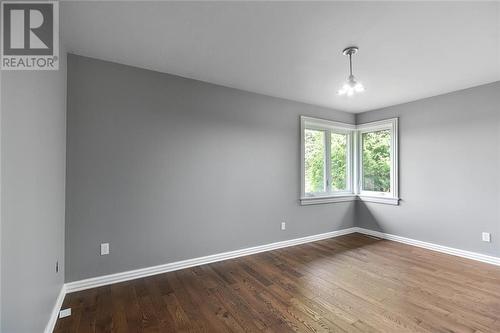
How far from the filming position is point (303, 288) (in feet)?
7.93

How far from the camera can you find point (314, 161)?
426cm

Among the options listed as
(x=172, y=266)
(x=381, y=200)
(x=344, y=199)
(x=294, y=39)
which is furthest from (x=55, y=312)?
(x=381, y=200)

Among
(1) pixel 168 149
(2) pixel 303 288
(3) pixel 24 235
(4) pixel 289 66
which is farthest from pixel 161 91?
(2) pixel 303 288

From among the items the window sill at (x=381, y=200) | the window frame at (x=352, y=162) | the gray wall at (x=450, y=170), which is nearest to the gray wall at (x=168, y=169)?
the window frame at (x=352, y=162)

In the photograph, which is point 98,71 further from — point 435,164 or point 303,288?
point 435,164

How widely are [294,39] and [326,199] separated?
2.93 m

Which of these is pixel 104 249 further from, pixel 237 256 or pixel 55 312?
pixel 237 256

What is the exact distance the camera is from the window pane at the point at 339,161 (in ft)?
14.9

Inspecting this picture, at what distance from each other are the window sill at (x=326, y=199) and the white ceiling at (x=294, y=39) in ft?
6.27

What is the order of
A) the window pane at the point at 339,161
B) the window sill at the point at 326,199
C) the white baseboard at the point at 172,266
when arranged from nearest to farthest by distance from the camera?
the white baseboard at the point at 172,266, the window sill at the point at 326,199, the window pane at the point at 339,161

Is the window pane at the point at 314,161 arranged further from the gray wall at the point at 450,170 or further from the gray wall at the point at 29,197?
the gray wall at the point at 29,197

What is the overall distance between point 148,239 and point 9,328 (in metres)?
1.60

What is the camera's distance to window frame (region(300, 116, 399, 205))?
4055mm

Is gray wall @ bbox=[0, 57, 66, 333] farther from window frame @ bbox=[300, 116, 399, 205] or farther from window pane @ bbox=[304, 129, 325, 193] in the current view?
window pane @ bbox=[304, 129, 325, 193]
